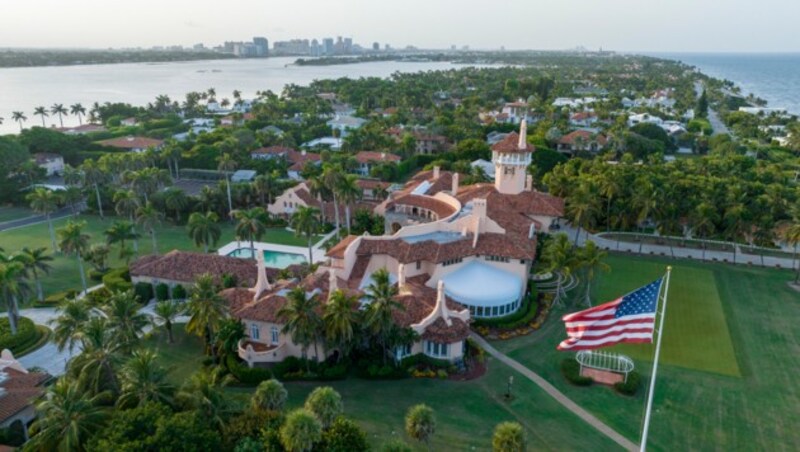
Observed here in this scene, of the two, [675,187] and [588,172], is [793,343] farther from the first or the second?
[588,172]

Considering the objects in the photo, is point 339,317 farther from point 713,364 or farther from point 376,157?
point 376,157

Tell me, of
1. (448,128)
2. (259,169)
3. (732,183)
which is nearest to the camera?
(732,183)

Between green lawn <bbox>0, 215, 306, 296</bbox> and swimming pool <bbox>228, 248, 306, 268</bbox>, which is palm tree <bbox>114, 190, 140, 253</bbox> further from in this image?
swimming pool <bbox>228, 248, 306, 268</bbox>

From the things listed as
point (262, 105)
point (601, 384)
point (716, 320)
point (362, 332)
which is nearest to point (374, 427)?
point (362, 332)

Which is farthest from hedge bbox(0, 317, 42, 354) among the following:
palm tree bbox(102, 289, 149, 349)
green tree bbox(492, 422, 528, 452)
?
green tree bbox(492, 422, 528, 452)

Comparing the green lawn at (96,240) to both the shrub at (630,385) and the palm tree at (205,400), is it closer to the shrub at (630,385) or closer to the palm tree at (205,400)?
the palm tree at (205,400)

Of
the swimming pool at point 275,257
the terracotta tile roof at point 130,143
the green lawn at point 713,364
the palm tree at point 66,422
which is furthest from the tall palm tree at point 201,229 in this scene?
the terracotta tile roof at point 130,143

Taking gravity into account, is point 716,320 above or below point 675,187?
below
